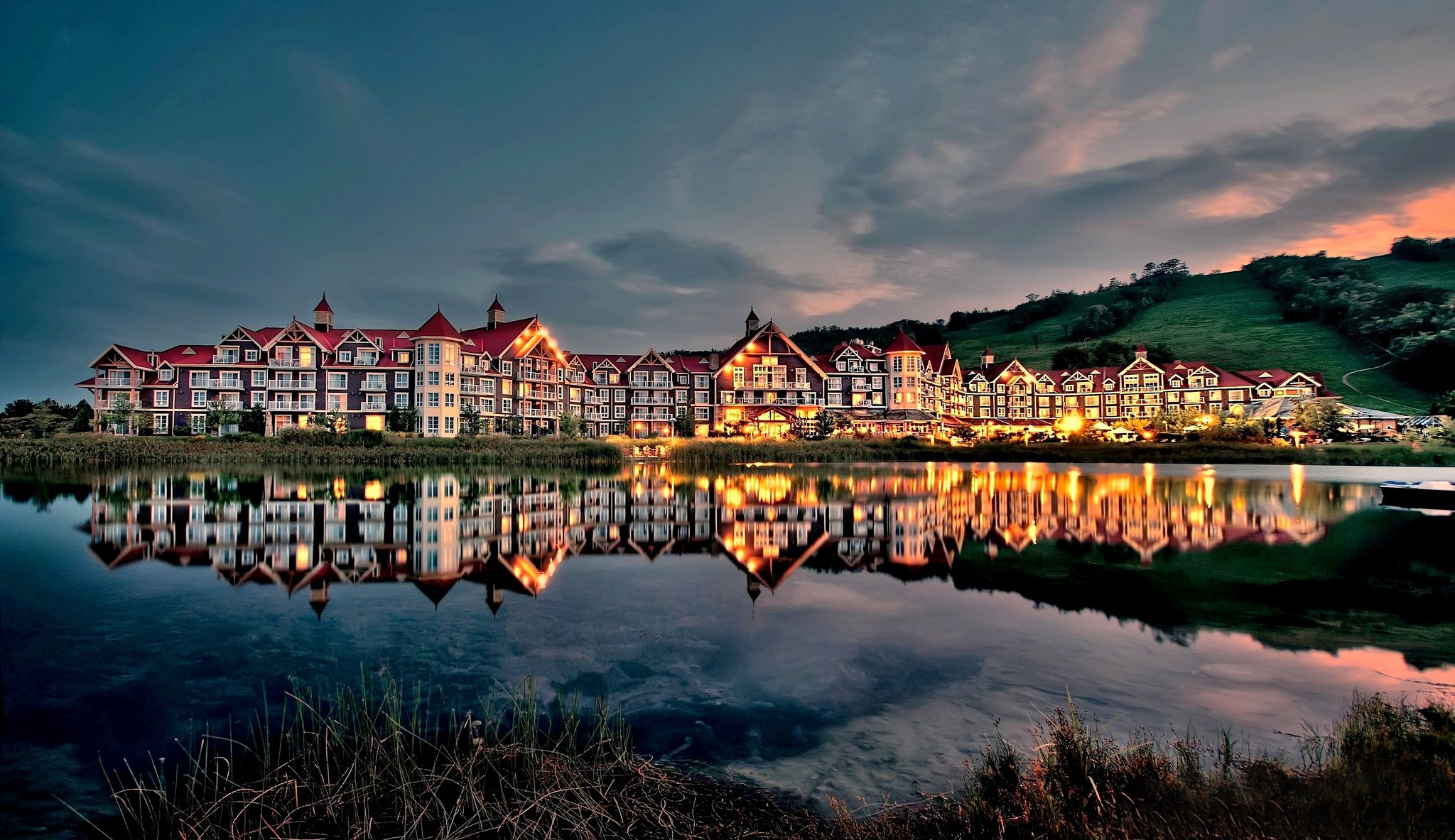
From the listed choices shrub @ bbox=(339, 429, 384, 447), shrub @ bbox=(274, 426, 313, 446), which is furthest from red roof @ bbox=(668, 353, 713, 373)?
shrub @ bbox=(274, 426, 313, 446)

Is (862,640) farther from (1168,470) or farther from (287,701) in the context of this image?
(1168,470)

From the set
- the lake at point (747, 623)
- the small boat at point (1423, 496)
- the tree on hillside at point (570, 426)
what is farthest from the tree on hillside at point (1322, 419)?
the tree on hillside at point (570, 426)

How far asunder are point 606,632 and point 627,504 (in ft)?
56.0

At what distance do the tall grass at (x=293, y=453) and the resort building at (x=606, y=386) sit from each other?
8564 millimetres

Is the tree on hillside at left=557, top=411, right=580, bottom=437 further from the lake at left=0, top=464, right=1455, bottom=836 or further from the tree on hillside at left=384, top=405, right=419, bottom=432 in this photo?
the lake at left=0, top=464, right=1455, bottom=836

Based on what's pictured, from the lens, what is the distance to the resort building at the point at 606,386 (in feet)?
213

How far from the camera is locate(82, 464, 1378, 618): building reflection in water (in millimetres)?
15250

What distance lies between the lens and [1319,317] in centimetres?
12262

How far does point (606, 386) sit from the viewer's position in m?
80.8

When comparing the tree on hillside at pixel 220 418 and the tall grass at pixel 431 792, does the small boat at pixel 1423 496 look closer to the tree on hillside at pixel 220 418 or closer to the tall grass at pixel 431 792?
the tall grass at pixel 431 792

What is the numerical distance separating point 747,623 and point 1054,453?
57752 millimetres

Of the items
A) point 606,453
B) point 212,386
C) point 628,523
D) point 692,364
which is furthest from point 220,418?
point 628,523

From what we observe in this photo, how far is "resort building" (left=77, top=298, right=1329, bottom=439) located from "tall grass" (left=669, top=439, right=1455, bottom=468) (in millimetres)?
10438

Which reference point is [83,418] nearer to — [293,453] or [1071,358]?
[293,453]
